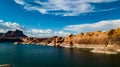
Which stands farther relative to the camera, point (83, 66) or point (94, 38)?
point (94, 38)

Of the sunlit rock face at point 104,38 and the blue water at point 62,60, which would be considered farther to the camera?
the sunlit rock face at point 104,38

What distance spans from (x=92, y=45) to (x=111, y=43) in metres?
34.0

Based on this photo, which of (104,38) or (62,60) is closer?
(62,60)

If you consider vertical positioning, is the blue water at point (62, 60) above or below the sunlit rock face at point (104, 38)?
below

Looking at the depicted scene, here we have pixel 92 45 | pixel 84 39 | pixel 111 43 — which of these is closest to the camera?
pixel 111 43

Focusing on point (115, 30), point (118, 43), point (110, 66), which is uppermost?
point (115, 30)

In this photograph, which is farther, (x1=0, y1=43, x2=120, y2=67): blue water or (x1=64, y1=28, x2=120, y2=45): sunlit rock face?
(x1=64, y1=28, x2=120, y2=45): sunlit rock face

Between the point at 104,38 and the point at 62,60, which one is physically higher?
the point at 104,38

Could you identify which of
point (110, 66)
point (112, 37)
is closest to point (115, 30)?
point (112, 37)

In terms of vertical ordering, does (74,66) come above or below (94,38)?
below

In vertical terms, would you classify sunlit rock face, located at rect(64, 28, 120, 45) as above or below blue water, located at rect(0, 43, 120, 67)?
above

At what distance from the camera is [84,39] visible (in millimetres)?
198250

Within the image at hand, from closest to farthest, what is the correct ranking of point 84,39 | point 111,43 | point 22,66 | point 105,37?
point 22,66
point 111,43
point 105,37
point 84,39

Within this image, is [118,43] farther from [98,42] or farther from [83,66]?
[83,66]
